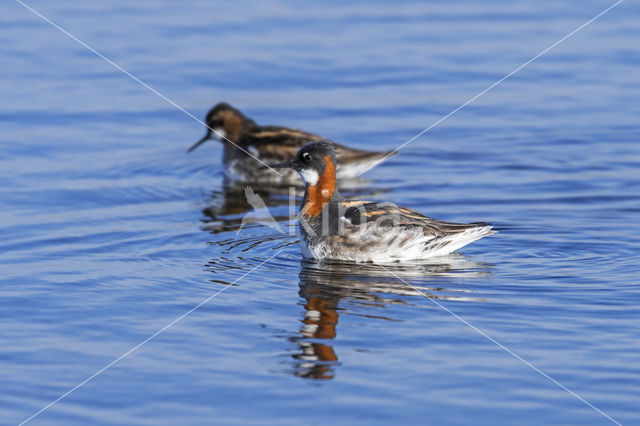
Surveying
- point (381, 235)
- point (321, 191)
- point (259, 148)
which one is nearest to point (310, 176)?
point (321, 191)

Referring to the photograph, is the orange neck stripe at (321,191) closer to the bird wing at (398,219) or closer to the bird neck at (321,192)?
the bird neck at (321,192)


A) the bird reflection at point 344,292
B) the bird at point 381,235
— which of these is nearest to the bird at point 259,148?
the bird at point 381,235

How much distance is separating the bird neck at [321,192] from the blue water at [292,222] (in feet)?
1.88

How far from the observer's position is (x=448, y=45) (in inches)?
874

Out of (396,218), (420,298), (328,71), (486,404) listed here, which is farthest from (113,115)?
(486,404)

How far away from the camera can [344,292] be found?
1091cm

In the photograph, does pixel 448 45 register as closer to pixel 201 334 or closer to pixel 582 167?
pixel 582 167

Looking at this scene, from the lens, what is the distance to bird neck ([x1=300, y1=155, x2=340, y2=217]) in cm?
1275

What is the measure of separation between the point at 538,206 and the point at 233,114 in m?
6.28

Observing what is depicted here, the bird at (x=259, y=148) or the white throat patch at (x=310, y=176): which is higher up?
the bird at (x=259, y=148)

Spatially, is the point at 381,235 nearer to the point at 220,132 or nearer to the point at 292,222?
the point at 292,222

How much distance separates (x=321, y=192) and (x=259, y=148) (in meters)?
5.08

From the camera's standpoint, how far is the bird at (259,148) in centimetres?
1673

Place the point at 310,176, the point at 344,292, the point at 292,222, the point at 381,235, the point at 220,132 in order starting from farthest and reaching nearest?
1. the point at 220,132
2. the point at 292,222
3. the point at 310,176
4. the point at 381,235
5. the point at 344,292
